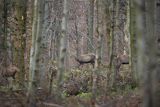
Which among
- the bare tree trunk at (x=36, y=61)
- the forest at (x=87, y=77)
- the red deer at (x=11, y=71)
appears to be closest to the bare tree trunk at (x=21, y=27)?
the forest at (x=87, y=77)

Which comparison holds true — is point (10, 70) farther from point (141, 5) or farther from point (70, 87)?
point (141, 5)

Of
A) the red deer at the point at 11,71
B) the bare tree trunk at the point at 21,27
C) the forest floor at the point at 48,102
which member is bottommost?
the forest floor at the point at 48,102

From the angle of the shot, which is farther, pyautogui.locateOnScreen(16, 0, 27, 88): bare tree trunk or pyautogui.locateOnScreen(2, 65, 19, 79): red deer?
pyautogui.locateOnScreen(2, 65, 19, 79): red deer

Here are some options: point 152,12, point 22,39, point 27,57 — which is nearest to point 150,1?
point 152,12

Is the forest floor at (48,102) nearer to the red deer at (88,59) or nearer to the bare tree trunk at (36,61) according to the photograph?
the bare tree trunk at (36,61)

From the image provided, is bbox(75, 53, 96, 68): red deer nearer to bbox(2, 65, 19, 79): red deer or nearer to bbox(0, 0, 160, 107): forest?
bbox(0, 0, 160, 107): forest

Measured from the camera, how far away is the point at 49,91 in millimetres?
9984

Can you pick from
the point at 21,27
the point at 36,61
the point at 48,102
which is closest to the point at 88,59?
the point at 21,27

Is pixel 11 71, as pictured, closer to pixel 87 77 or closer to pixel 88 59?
pixel 87 77

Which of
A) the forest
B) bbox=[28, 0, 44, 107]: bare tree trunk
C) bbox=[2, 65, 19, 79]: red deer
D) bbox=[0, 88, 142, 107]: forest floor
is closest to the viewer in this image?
the forest

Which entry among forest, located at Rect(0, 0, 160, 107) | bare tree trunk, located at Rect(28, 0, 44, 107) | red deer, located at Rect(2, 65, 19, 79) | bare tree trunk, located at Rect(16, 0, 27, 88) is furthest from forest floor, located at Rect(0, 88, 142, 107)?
red deer, located at Rect(2, 65, 19, 79)

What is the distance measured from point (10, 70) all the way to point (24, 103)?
6161 millimetres

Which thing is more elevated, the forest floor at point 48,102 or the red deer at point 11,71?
the red deer at point 11,71

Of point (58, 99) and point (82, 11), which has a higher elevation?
point (82, 11)
